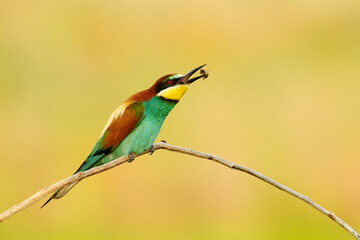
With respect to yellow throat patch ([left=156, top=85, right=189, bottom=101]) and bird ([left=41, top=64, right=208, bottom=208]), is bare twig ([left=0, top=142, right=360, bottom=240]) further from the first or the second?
bird ([left=41, top=64, right=208, bottom=208])

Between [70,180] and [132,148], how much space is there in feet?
2.23

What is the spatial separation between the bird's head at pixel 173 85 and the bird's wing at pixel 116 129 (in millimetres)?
170

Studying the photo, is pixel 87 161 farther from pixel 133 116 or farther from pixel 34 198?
pixel 34 198

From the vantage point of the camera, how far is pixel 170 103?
183 centimetres

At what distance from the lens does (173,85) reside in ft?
5.51

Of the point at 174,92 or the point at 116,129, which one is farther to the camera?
the point at 116,129

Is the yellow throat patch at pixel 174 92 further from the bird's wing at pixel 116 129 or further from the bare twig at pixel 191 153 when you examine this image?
the bare twig at pixel 191 153

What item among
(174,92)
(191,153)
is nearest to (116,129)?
(174,92)

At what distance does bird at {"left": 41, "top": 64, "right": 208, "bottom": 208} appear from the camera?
5.91 ft

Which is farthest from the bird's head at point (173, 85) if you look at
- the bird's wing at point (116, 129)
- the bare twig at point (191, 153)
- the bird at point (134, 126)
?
the bare twig at point (191, 153)

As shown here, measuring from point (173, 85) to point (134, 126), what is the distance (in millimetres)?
351

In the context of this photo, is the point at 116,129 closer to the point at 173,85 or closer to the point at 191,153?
the point at 173,85

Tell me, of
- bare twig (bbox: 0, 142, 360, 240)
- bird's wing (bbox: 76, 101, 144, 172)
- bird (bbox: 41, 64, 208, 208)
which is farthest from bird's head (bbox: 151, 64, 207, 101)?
bare twig (bbox: 0, 142, 360, 240)

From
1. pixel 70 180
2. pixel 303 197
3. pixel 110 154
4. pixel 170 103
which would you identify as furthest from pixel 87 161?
pixel 303 197
